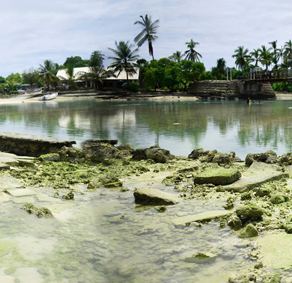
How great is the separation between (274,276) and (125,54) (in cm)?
7403

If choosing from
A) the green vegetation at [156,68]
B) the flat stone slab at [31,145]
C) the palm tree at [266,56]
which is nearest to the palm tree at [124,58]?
the green vegetation at [156,68]

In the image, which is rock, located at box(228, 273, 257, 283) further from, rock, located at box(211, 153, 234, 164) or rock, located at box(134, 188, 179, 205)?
rock, located at box(211, 153, 234, 164)

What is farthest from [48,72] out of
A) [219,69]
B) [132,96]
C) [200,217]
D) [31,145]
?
[200,217]

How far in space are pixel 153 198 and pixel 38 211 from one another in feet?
6.22

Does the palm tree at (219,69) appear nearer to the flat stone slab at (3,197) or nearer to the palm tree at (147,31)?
the palm tree at (147,31)

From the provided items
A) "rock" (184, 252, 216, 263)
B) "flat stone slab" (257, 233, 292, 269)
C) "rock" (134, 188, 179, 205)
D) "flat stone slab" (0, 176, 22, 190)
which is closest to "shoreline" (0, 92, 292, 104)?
"flat stone slab" (0, 176, 22, 190)

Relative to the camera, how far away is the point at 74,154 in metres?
10.7

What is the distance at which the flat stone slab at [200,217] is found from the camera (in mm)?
5496

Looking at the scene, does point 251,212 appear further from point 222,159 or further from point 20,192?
point 222,159

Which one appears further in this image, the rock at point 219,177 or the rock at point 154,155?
the rock at point 154,155

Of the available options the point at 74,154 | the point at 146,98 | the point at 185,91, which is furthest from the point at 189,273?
the point at 185,91

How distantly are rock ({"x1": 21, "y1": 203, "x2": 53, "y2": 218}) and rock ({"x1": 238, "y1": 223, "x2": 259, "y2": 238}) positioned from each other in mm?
2794

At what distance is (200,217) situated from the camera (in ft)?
18.2

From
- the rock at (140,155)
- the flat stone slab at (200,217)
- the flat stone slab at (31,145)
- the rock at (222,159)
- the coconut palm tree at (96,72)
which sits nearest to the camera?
the flat stone slab at (200,217)
